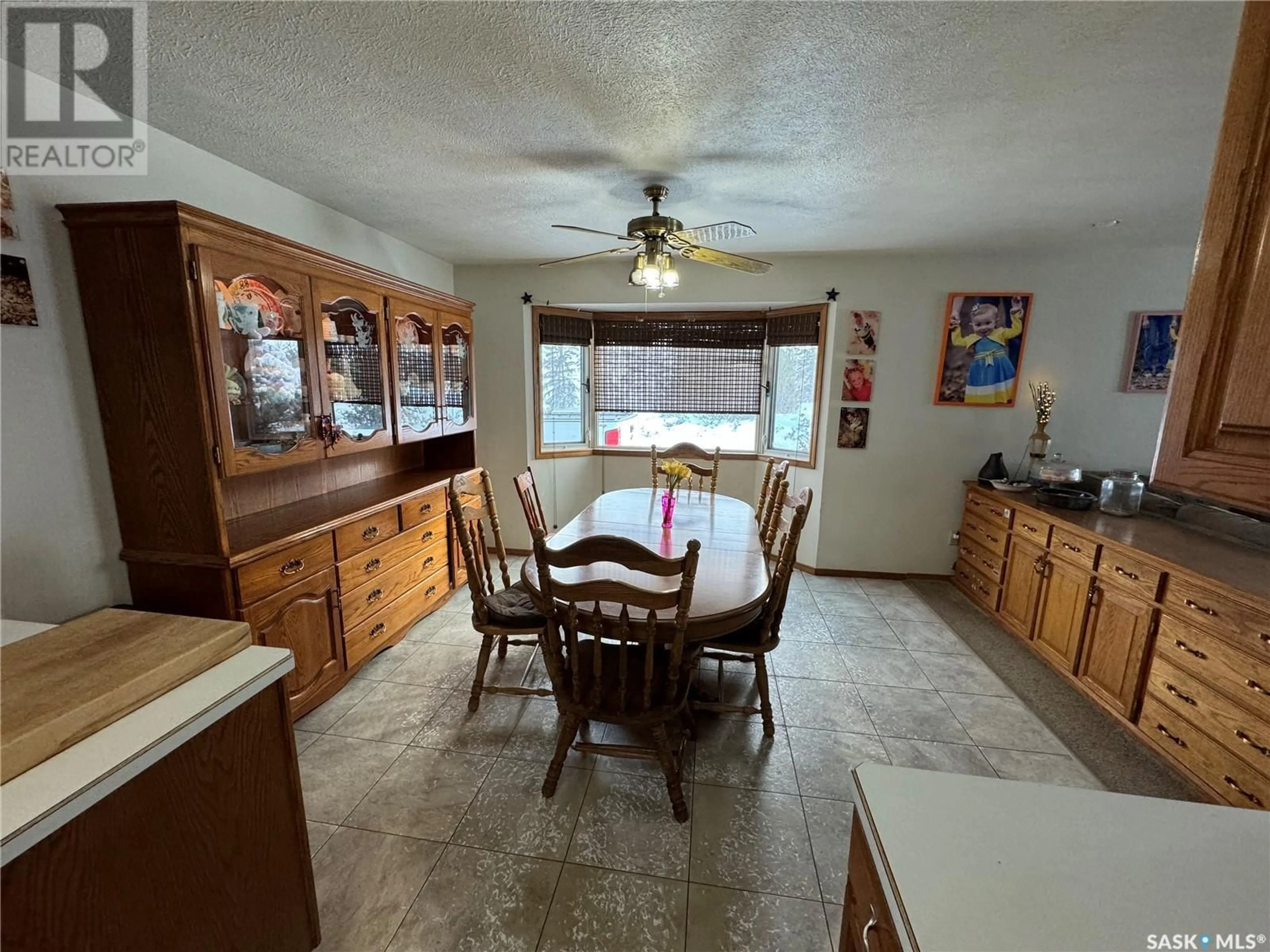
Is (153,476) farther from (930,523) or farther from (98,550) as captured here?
(930,523)

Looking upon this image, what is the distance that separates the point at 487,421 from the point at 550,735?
8.93 feet

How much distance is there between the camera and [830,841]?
1.67m

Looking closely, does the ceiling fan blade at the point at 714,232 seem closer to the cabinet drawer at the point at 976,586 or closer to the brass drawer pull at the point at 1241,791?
the brass drawer pull at the point at 1241,791

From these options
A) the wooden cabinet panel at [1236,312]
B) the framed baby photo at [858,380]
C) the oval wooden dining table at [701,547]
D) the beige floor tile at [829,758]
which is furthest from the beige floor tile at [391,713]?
the framed baby photo at [858,380]

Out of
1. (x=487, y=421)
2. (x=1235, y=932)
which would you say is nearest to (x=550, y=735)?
(x=1235, y=932)

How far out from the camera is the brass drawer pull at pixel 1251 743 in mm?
1616

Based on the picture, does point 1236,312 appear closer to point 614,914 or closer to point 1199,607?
point 614,914

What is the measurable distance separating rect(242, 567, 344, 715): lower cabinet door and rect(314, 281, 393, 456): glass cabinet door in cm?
64

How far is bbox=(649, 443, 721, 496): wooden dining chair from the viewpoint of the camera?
3.45 metres

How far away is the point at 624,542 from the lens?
4.70 feet

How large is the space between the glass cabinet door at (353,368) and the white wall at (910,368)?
4.80 feet

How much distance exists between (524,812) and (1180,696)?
2.55 metres

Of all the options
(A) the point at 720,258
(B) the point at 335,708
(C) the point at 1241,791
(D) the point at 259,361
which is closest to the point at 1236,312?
(A) the point at 720,258

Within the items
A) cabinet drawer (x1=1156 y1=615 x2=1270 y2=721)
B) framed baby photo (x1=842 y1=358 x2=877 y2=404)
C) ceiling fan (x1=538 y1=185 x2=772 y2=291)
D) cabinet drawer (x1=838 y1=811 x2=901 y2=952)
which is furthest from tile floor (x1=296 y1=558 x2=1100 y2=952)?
ceiling fan (x1=538 y1=185 x2=772 y2=291)
